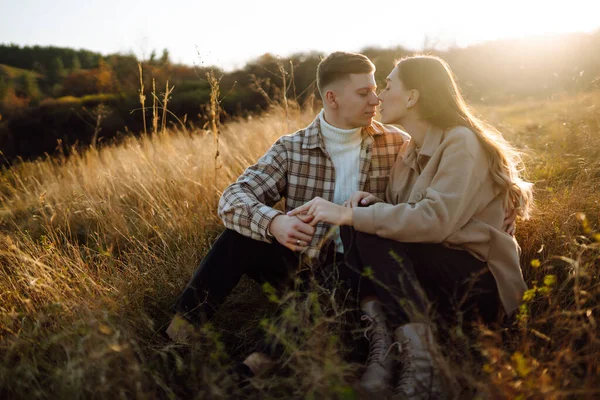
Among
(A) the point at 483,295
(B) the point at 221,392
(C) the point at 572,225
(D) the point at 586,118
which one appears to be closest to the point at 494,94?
(D) the point at 586,118

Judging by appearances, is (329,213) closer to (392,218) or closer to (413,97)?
(392,218)

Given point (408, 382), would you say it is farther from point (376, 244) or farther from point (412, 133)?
point (412, 133)

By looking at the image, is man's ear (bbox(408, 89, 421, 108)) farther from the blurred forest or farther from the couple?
the blurred forest

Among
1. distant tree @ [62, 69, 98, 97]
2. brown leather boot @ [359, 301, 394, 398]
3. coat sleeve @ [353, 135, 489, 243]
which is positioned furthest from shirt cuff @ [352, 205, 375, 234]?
distant tree @ [62, 69, 98, 97]

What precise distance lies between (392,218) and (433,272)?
308 mm

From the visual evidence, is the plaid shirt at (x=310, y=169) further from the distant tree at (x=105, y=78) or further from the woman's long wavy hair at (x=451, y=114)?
the distant tree at (x=105, y=78)

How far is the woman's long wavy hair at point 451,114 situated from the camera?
6.79ft

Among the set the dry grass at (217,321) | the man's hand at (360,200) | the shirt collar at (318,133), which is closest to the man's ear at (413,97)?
the shirt collar at (318,133)

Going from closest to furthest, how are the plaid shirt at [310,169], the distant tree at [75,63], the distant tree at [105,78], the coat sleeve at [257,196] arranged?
the coat sleeve at [257,196] < the plaid shirt at [310,169] < the distant tree at [105,78] < the distant tree at [75,63]

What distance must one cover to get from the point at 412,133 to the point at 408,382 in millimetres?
1252

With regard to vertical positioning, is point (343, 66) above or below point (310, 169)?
above

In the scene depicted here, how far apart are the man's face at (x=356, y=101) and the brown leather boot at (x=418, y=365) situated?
129cm

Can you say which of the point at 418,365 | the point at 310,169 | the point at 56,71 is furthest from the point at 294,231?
the point at 56,71

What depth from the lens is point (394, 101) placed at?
2391 mm
